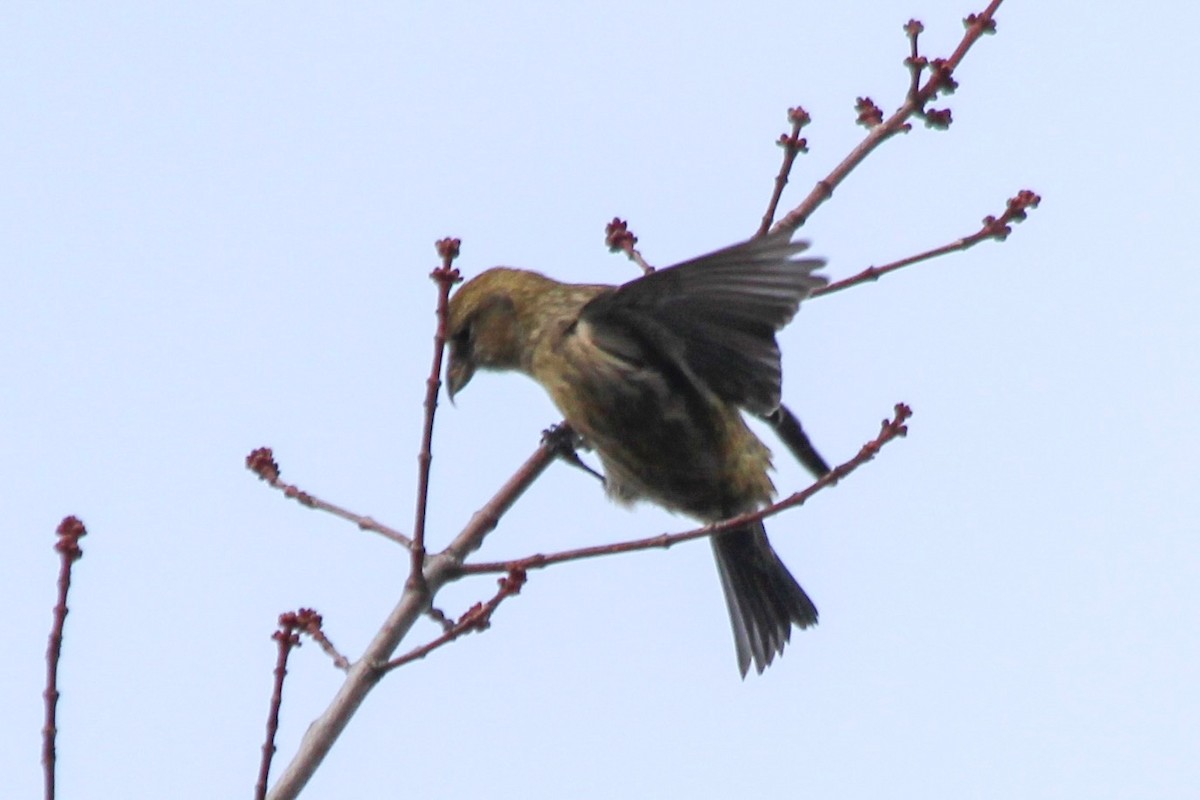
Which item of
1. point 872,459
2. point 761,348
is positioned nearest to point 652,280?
point 761,348

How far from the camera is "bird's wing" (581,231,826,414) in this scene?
15.4 feet

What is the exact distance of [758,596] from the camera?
6.07m

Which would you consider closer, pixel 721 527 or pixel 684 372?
pixel 721 527

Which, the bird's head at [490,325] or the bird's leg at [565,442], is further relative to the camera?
the bird's head at [490,325]

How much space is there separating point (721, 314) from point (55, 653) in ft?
8.34

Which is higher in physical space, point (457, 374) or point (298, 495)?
point (457, 374)

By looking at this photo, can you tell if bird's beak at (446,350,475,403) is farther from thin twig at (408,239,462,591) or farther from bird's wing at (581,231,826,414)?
thin twig at (408,239,462,591)

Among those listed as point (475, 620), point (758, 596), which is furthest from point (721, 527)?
point (758, 596)

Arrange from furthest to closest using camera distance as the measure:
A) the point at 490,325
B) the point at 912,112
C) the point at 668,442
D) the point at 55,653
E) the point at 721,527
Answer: the point at 490,325 < the point at 668,442 < the point at 912,112 < the point at 721,527 < the point at 55,653

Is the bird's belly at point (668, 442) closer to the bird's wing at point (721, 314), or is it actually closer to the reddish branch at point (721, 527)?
the bird's wing at point (721, 314)

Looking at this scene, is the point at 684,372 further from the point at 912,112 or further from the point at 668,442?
the point at 912,112

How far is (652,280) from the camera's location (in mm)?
5004

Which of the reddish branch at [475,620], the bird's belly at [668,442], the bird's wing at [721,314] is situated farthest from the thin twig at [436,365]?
the bird's belly at [668,442]

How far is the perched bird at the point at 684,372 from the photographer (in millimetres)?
4887
